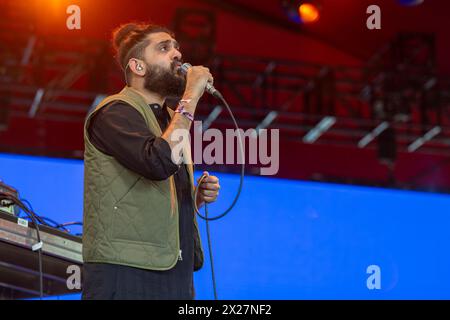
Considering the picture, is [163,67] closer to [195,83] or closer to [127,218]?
[195,83]

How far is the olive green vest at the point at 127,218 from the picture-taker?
2.01m

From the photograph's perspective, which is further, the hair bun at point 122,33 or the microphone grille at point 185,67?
the hair bun at point 122,33

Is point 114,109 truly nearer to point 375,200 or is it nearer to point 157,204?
point 157,204

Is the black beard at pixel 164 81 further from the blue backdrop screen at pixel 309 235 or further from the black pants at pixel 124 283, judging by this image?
the blue backdrop screen at pixel 309 235

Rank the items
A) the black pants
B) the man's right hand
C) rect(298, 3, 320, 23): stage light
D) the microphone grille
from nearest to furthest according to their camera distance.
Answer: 1. the black pants
2. the man's right hand
3. the microphone grille
4. rect(298, 3, 320, 23): stage light

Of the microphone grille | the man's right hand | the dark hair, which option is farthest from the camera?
the dark hair

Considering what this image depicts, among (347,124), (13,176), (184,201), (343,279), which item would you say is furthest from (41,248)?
(347,124)

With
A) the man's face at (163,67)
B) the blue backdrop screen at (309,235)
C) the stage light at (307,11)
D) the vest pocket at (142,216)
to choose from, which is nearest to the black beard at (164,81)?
the man's face at (163,67)

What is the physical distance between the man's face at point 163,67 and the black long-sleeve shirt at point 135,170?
0.18 metres

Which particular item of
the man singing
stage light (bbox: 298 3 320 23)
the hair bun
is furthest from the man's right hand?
stage light (bbox: 298 3 320 23)

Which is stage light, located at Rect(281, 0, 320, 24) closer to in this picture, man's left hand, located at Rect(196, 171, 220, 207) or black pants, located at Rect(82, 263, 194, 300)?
man's left hand, located at Rect(196, 171, 220, 207)

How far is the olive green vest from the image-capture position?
2014mm

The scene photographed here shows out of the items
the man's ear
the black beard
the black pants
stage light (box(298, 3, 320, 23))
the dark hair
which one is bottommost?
the black pants

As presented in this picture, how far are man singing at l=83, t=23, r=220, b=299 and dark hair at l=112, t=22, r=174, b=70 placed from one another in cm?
19
